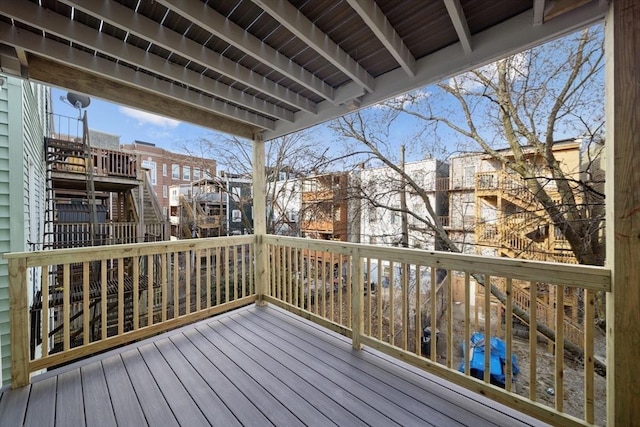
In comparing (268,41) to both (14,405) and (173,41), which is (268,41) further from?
(14,405)

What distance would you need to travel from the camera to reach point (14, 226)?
2.73 meters

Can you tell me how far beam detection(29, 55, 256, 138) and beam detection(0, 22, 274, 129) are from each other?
18cm

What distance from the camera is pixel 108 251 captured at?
2547mm

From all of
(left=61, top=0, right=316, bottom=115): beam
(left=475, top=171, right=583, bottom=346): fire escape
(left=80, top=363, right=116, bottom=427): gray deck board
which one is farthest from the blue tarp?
(left=61, top=0, right=316, bottom=115): beam

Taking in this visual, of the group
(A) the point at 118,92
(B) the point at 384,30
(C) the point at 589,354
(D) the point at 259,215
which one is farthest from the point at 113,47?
(C) the point at 589,354

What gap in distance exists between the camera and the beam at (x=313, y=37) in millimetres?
1646

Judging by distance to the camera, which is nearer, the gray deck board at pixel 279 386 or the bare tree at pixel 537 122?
the gray deck board at pixel 279 386

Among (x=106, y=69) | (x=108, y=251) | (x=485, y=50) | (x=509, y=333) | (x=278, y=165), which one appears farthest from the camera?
(x=278, y=165)

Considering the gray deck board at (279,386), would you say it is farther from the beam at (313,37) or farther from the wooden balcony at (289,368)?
the beam at (313,37)

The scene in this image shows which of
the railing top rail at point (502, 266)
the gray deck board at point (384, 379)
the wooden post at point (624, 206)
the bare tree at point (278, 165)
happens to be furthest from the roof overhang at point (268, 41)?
the bare tree at point (278, 165)

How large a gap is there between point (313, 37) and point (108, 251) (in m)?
2.57

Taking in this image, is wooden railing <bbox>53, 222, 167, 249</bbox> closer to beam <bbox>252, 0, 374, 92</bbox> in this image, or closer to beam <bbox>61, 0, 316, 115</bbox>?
beam <bbox>61, 0, 316, 115</bbox>

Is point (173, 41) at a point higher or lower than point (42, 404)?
higher

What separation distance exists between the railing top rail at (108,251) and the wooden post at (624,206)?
134 inches
